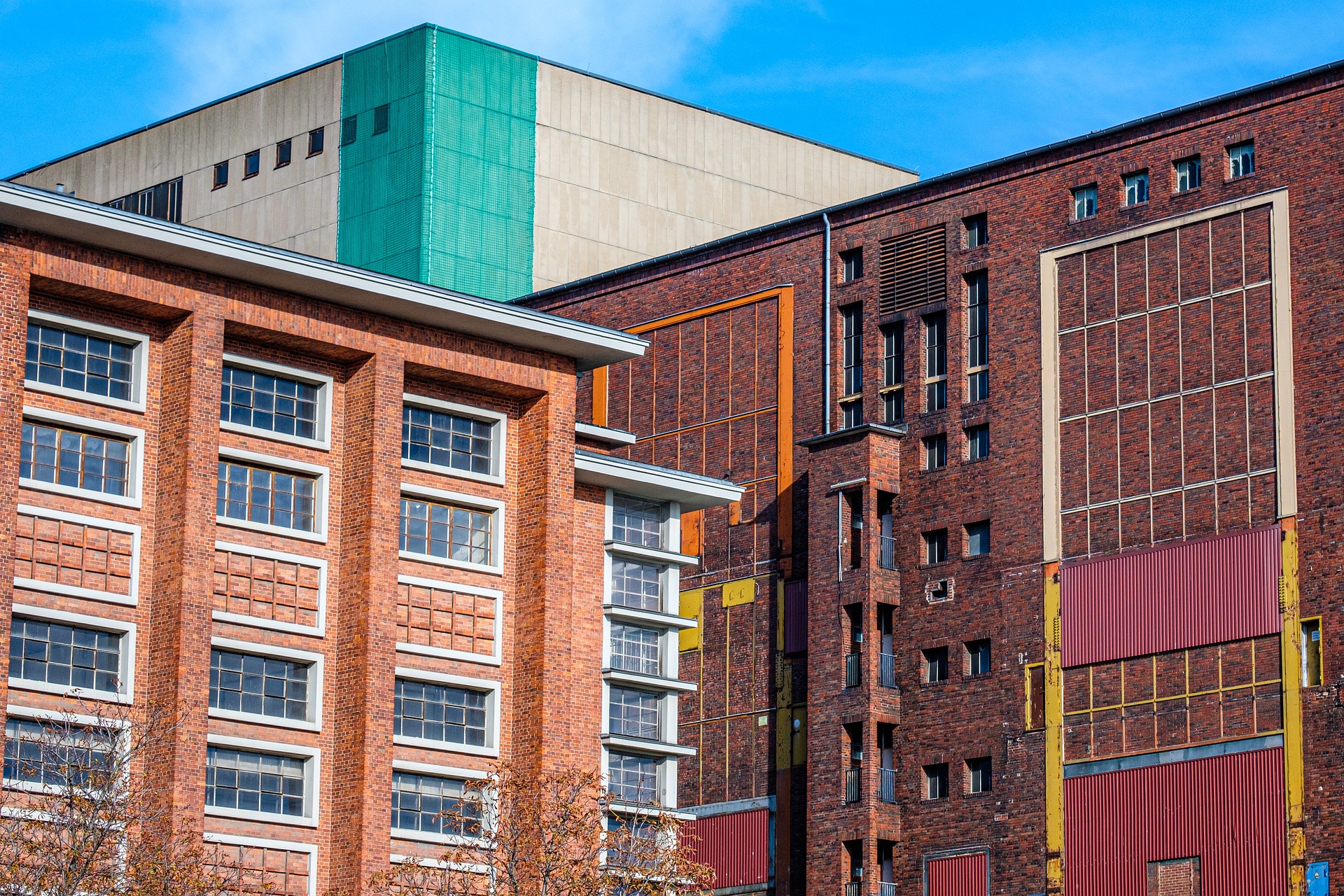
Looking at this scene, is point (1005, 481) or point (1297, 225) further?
point (1005, 481)

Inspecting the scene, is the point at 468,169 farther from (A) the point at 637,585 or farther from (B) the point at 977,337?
(A) the point at 637,585

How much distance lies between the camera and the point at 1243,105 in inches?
3337

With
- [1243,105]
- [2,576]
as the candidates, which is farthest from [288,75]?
[2,576]

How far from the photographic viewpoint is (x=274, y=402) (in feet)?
234

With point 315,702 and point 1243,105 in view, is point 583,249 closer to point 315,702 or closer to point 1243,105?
point 1243,105

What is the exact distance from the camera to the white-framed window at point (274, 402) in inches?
2753

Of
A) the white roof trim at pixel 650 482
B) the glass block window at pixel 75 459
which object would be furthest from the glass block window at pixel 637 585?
the glass block window at pixel 75 459

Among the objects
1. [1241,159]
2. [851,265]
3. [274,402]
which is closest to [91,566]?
[274,402]

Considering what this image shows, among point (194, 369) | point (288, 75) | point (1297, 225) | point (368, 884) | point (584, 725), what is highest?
point (288, 75)

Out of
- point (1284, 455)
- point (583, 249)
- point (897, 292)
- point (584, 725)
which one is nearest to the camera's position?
point (584, 725)

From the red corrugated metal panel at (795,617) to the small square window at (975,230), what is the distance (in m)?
13.9

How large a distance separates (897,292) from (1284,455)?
1776 centimetres

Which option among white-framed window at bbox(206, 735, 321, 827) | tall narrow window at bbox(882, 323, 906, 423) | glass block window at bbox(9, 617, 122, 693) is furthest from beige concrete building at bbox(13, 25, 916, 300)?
glass block window at bbox(9, 617, 122, 693)

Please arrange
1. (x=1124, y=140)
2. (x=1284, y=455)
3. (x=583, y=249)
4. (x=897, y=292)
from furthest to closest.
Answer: (x=583, y=249)
(x=897, y=292)
(x=1124, y=140)
(x=1284, y=455)
